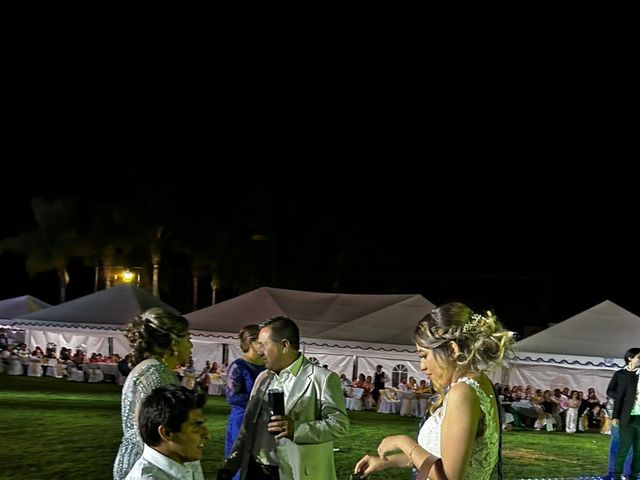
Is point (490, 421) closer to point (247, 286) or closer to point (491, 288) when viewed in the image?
point (247, 286)

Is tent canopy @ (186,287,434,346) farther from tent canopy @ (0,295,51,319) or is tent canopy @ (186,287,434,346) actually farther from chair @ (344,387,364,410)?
tent canopy @ (0,295,51,319)

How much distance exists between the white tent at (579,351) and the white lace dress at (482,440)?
15.8 m

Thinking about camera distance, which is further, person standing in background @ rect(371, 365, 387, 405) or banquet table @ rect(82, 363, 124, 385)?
banquet table @ rect(82, 363, 124, 385)

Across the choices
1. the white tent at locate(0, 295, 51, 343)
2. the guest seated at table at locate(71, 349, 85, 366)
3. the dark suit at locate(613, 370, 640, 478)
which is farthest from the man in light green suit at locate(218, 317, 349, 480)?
the white tent at locate(0, 295, 51, 343)

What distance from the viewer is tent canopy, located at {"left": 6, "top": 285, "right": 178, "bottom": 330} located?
25391 mm

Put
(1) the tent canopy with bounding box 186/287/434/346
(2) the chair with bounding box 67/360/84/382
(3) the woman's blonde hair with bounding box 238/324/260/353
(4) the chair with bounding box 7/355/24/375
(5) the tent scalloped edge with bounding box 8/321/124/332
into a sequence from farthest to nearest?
(4) the chair with bounding box 7/355/24/375
(5) the tent scalloped edge with bounding box 8/321/124/332
(2) the chair with bounding box 67/360/84/382
(1) the tent canopy with bounding box 186/287/434/346
(3) the woman's blonde hair with bounding box 238/324/260/353

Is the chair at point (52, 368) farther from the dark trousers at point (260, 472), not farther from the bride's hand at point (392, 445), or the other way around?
the bride's hand at point (392, 445)

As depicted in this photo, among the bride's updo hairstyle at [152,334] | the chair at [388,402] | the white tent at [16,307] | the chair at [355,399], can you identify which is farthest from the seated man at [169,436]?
the white tent at [16,307]

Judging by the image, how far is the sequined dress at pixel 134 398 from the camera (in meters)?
3.83

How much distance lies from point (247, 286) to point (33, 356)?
21020mm

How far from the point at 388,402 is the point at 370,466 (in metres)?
17.0

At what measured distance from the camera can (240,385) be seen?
6.21 meters

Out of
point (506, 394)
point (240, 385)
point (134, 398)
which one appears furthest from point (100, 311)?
point (134, 398)

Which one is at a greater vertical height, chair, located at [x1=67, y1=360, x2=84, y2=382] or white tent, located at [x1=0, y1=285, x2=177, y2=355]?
white tent, located at [x1=0, y1=285, x2=177, y2=355]
